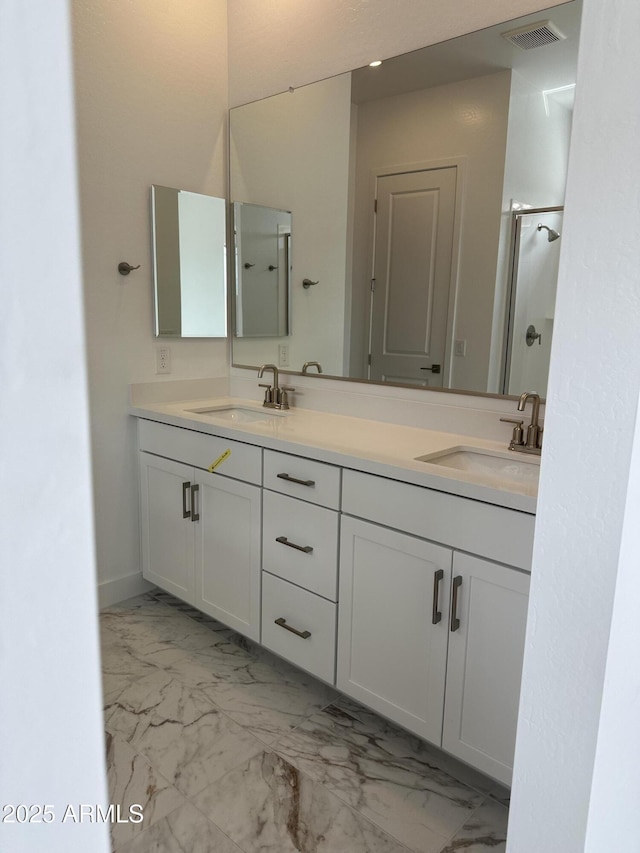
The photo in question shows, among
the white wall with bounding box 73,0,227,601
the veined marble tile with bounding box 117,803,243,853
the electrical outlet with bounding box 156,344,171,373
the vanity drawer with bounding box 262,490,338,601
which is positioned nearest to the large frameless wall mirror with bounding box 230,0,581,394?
the white wall with bounding box 73,0,227,601

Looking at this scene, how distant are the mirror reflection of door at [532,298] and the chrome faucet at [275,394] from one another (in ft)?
3.26

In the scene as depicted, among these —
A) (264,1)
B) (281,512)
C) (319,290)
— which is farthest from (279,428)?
(264,1)

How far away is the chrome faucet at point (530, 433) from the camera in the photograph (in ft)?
5.95

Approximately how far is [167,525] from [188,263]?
44.2 inches

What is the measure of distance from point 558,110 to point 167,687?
2136mm

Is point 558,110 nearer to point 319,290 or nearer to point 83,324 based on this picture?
point 319,290

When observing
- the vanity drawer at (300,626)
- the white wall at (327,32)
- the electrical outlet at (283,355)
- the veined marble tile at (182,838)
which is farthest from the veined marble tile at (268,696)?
the white wall at (327,32)

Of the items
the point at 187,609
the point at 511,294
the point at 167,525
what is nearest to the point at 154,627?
the point at 187,609

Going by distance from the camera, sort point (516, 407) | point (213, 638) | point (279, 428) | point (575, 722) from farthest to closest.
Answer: point (213, 638)
point (279, 428)
point (516, 407)
point (575, 722)

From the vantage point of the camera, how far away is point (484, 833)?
1517 millimetres

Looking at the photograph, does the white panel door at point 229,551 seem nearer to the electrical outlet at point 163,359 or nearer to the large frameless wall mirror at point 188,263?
the electrical outlet at point 163,359

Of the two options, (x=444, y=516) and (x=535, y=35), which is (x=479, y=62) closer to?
(x=535, y=35)

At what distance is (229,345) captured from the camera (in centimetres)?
292

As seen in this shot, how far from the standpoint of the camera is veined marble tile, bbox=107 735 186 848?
1504mm
